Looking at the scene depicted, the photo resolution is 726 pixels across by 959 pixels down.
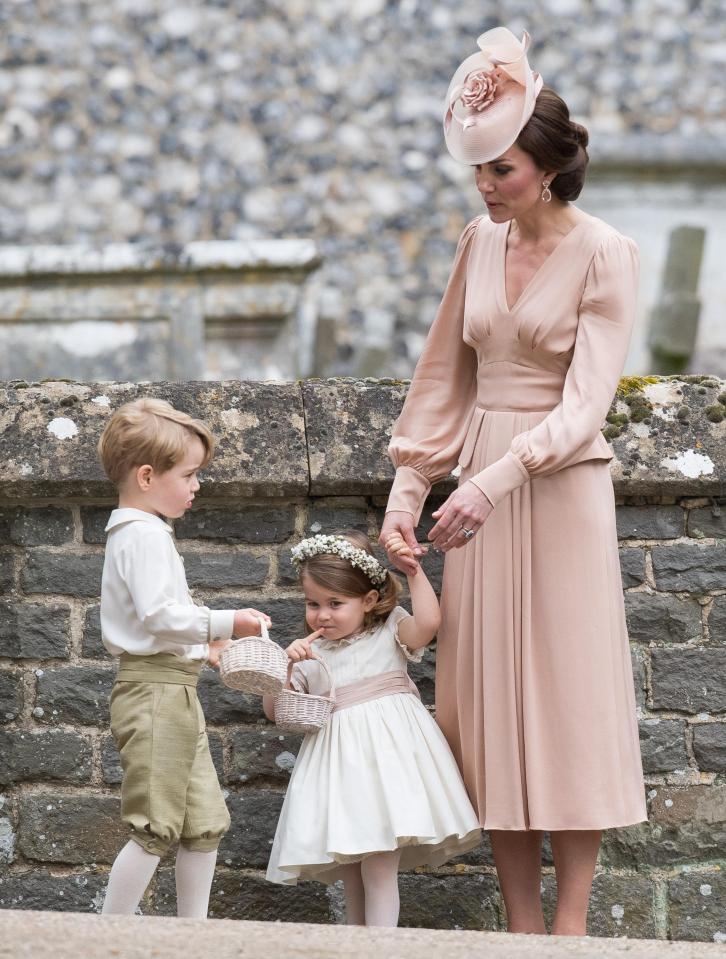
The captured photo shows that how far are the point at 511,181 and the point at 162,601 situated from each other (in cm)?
116

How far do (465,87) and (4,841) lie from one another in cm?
217

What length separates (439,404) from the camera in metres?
3.52

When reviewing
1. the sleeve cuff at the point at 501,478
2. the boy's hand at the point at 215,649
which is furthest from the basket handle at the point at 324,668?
the sleeve cuff at the point at 501,478

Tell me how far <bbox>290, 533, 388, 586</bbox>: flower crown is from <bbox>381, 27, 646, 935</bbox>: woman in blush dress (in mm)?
81

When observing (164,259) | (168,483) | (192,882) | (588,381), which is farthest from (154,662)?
(164,259)

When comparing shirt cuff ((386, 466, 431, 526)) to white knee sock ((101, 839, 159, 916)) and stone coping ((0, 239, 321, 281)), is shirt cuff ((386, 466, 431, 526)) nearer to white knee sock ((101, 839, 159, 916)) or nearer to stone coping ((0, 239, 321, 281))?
white knee sock ((101, 839, 159, 916))

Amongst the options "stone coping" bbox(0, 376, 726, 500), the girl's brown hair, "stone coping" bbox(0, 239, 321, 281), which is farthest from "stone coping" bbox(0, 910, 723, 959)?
"stone coping" bbox(0, 239, 321, 281)

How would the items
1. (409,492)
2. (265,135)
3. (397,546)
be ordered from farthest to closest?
(265,135) → (409,492) → (397,546)

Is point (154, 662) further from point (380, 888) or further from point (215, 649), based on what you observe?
point (380, 888)

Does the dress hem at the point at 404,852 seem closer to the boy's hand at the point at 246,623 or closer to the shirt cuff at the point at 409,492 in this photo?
the boy's hand at the point at 246,623

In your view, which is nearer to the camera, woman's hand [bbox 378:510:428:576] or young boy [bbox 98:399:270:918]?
young boy [bbox 98:399:270:918]

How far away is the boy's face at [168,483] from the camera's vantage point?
316 cm

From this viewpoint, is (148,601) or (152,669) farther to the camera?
(152,669)

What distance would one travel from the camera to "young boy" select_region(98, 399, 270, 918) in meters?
3.09
